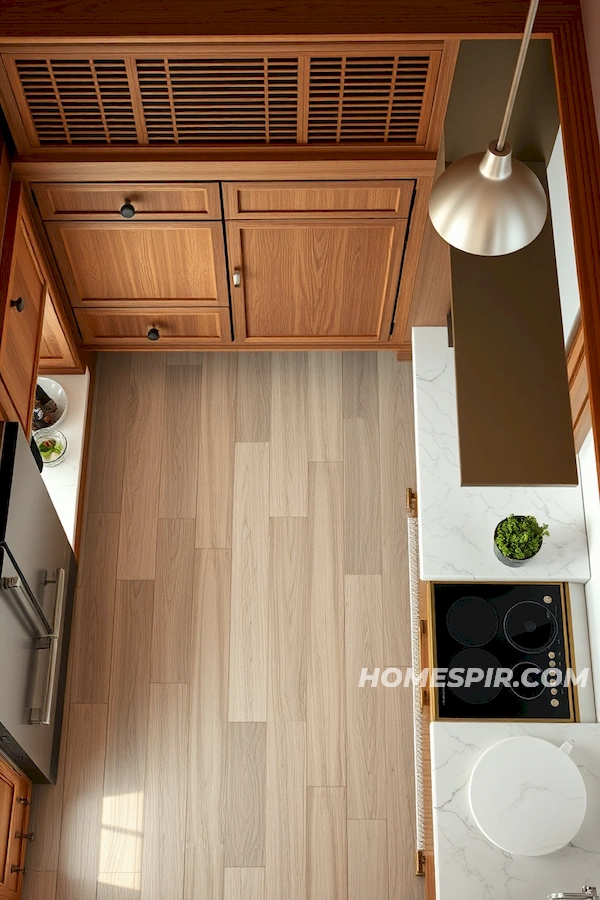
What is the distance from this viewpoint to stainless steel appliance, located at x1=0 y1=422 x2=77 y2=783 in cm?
227

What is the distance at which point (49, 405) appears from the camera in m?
3.18

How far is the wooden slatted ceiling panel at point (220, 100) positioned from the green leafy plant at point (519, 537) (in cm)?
126

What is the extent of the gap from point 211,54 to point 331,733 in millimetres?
2050

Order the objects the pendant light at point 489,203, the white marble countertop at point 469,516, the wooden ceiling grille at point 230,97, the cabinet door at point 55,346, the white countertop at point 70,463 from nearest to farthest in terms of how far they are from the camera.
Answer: the pendant light at point 489,203, the wooden ceiling grille at point 230,97, the white marble countertop at point 469,516, the cabinet door at point 55,346, the white countertop at point 70,463

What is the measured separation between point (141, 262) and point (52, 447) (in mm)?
746

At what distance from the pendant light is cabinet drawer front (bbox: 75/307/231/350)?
→ 1.80 m

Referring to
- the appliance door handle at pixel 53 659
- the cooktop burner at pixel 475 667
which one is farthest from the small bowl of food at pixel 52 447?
the cooktop burner at pixel 475 667

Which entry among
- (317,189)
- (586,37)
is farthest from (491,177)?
(317,189)

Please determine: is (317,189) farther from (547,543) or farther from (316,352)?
(547,543)

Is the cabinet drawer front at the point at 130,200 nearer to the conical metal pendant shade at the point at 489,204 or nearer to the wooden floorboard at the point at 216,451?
the wooden floorboard at the point at 216,451

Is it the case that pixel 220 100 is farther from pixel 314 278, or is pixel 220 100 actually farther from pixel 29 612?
pixel 29 612

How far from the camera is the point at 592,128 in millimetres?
1869

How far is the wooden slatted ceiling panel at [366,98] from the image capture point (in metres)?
2.24

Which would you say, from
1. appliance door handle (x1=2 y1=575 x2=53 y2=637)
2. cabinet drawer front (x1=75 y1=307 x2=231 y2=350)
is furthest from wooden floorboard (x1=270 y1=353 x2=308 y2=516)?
appliance door handle (x1=2 y1=575 x2=53 y2=637)
